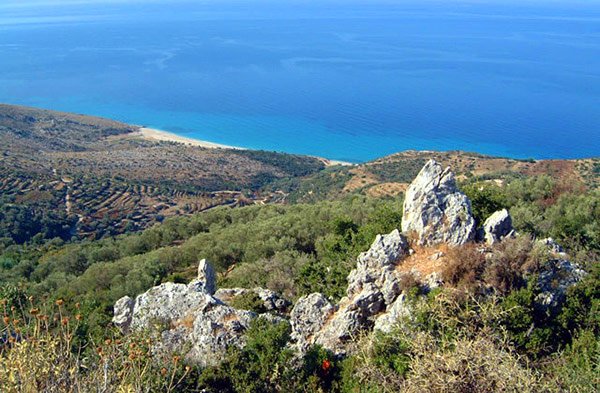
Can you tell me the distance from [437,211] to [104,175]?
227 ft

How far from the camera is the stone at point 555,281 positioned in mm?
11705

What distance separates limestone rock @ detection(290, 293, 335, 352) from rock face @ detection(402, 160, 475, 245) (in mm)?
3393

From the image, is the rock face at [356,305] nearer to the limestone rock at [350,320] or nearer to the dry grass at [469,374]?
the limestone rock at [350,320]

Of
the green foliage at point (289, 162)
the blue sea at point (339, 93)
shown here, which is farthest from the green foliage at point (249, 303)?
the blue sea at point (339, 93)

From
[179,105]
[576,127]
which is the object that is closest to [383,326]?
[576,127]

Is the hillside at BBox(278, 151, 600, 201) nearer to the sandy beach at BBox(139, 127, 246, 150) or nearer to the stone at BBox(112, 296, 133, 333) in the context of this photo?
the sandy beach at BBox(139, 127, 246, 150)

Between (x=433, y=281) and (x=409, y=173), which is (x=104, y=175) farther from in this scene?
(x=433, y=281)

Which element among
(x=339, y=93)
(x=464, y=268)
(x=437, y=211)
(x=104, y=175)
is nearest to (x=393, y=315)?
(x=464, y=268)

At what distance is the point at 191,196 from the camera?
69.5m

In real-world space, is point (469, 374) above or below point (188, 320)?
above

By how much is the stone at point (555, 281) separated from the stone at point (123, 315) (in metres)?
12.1

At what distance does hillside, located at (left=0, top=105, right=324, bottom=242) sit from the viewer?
180 feet

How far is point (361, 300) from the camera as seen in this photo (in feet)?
41.7

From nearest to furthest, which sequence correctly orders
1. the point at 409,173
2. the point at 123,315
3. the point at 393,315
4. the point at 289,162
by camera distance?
the point at 393,315 → the point at 123,315 → the point at 409,173 → the point at 289,162
